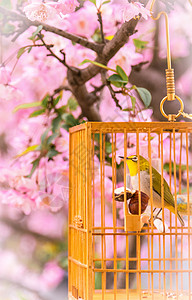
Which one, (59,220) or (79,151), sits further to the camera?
(59,220)

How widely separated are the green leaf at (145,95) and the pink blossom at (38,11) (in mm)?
468

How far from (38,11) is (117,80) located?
0.41 m

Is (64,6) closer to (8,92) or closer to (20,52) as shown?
(20,52)

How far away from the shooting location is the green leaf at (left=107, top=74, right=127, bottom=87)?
173cm

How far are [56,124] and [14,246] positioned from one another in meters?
0.52

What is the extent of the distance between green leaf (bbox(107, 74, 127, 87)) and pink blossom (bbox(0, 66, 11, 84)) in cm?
41

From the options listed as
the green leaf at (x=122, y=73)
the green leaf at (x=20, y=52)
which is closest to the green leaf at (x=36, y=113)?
the green leaf at (x=20, y=52)

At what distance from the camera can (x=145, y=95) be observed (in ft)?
5.72

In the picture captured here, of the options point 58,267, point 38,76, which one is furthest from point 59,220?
point 38,76

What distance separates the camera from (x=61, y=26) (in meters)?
1.78

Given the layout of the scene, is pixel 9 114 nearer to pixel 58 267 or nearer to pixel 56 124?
pixel 56 124

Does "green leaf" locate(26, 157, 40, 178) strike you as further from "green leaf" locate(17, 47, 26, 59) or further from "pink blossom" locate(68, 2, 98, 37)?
"pink blossom" locate(68, 2, 98, 37)

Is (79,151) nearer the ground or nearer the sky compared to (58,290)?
nearer the sky

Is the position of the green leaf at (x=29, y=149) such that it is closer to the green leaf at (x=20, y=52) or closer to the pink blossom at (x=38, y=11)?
the green leaf at (x=20, y=52)
